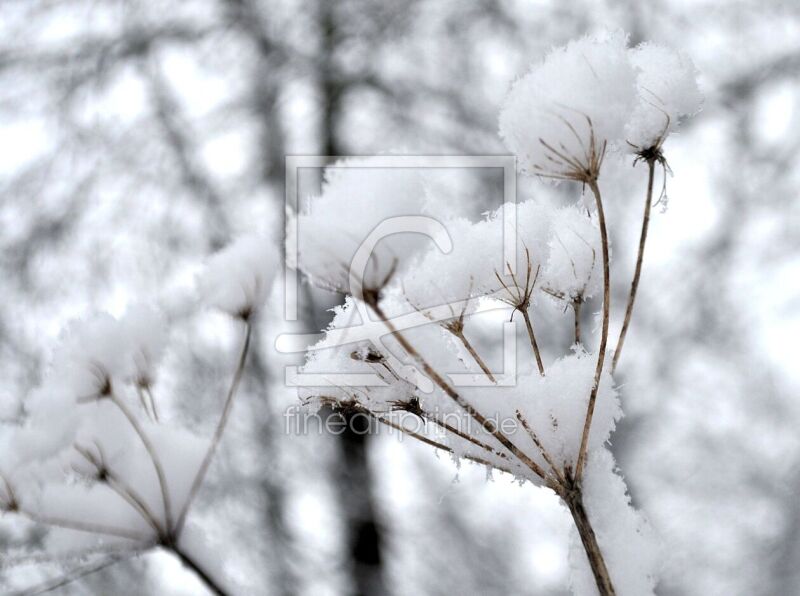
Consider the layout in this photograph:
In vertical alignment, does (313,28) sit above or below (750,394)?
above

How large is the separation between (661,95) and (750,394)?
4.20 m

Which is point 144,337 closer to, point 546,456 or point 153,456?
point 153,456

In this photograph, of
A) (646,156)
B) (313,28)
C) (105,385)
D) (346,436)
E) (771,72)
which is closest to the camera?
(105,385)

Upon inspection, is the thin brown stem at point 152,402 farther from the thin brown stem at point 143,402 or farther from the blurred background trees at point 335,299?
the blurred background trees at point 335,299

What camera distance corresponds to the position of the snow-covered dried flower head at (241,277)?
2.04ft

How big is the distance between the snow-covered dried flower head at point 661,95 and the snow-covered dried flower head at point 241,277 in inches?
13.9

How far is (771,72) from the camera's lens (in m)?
4.63

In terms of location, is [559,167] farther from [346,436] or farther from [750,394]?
[750,394]

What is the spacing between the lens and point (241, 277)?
63 cm

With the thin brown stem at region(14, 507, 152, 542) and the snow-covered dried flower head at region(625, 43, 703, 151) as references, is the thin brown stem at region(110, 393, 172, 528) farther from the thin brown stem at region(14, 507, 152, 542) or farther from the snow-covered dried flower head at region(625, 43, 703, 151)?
the snow-covered dried flower head at region(625, 43, 703, 151)

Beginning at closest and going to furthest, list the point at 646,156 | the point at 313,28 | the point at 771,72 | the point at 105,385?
Result: the point at 105,385 → the point at 646,156 → the point at 771,72 → the point at 313,28

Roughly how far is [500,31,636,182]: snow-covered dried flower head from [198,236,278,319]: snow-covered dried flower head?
22 centimetres

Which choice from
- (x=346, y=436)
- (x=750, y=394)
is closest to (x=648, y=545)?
(x=346, y=436)

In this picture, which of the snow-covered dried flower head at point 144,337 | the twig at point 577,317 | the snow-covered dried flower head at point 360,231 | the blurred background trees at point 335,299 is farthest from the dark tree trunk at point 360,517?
the snow-covered dried flower head at point 360,231
